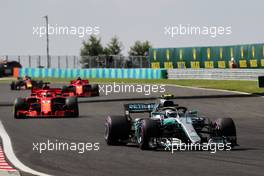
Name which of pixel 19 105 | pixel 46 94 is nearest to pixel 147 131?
pixel 19 105

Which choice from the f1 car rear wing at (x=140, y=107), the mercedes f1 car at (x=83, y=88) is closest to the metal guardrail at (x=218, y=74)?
the mercedes f1 car at (x=83, y=88)

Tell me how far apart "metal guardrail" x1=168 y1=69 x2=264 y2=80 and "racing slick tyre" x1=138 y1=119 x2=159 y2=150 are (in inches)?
1240

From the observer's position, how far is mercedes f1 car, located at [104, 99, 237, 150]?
594 inches

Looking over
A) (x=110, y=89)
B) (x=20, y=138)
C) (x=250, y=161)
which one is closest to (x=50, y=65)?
(x=110, y=89)

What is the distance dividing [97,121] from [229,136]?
29.0ft

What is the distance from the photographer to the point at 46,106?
84.4 feet

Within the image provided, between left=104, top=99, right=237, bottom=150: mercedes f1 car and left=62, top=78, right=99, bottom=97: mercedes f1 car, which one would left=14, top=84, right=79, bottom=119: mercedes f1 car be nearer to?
left=104, top=99, right=237, bottom=150: mercedes f1 car

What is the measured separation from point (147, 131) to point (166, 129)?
29.8 inches

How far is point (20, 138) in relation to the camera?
18.5 meters

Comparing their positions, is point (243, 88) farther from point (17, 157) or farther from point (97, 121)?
point (17, 157)

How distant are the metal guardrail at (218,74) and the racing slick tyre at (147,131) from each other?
1240 inches

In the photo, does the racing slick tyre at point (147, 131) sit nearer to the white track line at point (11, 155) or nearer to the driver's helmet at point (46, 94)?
the white track line at point (11, 155)

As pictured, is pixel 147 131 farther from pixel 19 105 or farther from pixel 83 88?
pixel 83 88

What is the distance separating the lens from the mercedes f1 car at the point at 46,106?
25.5 metres
